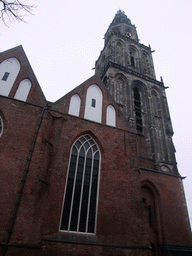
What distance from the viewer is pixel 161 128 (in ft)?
64.6

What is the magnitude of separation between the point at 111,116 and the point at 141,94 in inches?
416

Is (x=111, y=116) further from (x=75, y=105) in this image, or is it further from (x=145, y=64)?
(x=145, y=64)

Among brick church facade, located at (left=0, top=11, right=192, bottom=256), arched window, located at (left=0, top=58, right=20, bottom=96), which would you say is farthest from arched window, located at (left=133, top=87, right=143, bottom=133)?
arched window, located at (left=0, top=58, right=20, bottom=96)

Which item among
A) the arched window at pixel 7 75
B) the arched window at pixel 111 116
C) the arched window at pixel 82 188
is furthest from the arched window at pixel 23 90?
the arched window at pixel 111 116

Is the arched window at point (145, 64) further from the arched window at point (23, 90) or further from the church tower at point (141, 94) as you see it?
the arched window at point (23, 90)

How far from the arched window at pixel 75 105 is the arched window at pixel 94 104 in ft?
1.70

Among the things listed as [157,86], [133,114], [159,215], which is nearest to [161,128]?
[133,114]

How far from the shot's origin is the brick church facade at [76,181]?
27.0 feet

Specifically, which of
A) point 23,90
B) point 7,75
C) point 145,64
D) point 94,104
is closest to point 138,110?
point 94,104

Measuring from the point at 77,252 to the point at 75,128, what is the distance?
590cm

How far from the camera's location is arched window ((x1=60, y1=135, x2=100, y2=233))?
30.2 ft

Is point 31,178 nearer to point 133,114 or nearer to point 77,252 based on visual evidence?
point 77,252

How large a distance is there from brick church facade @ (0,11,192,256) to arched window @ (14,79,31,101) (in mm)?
55

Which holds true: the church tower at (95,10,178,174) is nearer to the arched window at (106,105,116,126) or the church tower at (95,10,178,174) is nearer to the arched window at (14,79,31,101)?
the arched window at (106,105,116,126)
